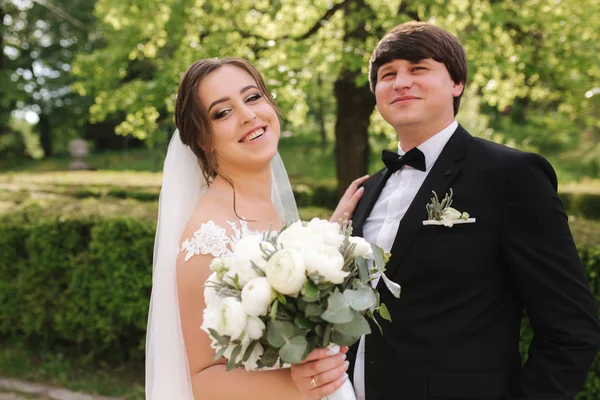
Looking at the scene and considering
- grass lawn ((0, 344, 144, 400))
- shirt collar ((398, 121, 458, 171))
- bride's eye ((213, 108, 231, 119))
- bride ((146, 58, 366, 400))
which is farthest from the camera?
grass lawn ((0, 344, 144, 400))

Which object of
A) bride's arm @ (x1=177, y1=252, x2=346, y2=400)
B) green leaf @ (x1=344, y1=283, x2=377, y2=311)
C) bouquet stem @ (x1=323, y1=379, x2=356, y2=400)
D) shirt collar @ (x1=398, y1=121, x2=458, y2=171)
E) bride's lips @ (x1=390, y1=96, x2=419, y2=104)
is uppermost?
bride's lips @ (x1=390, y1=96, x2=419, y2=104)

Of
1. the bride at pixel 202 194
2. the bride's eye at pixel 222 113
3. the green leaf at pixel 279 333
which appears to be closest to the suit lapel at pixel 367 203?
the bride at pixel 202 194

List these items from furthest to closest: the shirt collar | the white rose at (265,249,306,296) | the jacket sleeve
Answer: the shirt collar < the jacket sleeve < the white rose at (265,249,306,296)

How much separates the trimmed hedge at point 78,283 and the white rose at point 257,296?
4095 mm

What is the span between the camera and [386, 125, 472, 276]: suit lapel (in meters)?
2.20

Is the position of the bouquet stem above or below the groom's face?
below

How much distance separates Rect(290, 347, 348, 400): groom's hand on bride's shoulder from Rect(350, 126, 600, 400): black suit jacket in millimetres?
491

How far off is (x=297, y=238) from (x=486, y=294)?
99cm

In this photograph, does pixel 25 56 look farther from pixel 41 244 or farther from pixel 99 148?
pixel 41 244

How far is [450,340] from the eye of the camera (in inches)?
84.5

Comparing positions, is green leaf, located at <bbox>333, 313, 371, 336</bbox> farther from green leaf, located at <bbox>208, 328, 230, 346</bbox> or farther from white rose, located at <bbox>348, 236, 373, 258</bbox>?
green leaf, located at <bbox>208, 328, 230, 346</bbox>

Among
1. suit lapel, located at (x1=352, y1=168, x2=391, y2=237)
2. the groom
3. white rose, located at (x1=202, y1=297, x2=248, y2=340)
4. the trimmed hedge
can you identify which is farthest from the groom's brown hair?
the trimmed hedge

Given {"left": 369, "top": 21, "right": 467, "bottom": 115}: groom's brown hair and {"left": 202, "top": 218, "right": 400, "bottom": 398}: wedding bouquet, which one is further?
{"left": 369, "top": 21, "right": 467, "bottom": 115}: groom's brown hair

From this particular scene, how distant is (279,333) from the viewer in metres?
1.56
